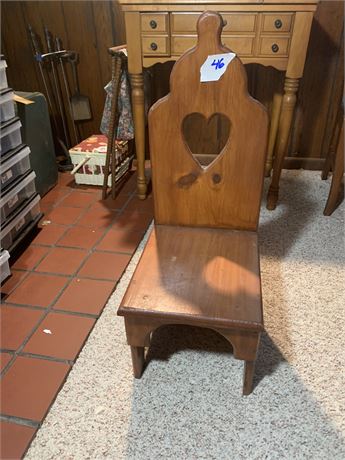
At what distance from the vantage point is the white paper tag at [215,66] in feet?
3.13

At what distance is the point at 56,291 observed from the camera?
1.44m

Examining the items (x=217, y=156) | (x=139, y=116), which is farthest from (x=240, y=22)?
(x=217, y=156)

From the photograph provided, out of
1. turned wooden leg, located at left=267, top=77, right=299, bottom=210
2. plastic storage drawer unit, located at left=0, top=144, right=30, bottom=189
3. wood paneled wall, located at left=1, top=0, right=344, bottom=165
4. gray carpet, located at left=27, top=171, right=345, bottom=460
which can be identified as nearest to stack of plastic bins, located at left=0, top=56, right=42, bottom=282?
plastic storage drawer unit, located at left=0, top=144, right=30, bottom=189

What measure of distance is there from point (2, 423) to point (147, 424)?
386 mm

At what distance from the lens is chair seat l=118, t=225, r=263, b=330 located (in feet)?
3.03

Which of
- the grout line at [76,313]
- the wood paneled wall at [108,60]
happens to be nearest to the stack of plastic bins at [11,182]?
the grout line at [76,313]

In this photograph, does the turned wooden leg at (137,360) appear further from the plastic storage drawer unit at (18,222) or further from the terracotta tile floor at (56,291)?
the plastic storage drawer unit at (18,222)

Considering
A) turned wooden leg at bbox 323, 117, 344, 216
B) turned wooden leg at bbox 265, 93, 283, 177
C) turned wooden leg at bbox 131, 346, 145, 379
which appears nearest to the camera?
turned wooden leg at bbox 131, 346, 145, 379

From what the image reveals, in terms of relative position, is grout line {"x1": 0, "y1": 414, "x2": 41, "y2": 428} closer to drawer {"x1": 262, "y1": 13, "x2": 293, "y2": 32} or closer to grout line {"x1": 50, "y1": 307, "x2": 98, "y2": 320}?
grout line {"x1": 50, "y1": 307, "x2": 98, "y2": 320}

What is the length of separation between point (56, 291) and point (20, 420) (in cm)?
50

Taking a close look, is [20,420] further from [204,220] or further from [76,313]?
[204,220]

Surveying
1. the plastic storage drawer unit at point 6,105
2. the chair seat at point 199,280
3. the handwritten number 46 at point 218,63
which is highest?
the handwritten number 46 at point 218,63

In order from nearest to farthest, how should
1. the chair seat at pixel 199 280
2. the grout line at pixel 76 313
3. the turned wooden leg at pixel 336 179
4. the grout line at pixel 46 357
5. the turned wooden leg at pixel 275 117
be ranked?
the chair seat at pixel 199 280 < the grout line at pixel 46 357 < the grout line at pixel 76 313 < the turned wooden leg at pixel 336 179 < the turned wooden leg at pixel 275 117

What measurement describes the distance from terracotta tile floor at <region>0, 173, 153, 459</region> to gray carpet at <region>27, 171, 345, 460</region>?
0.05 metres
